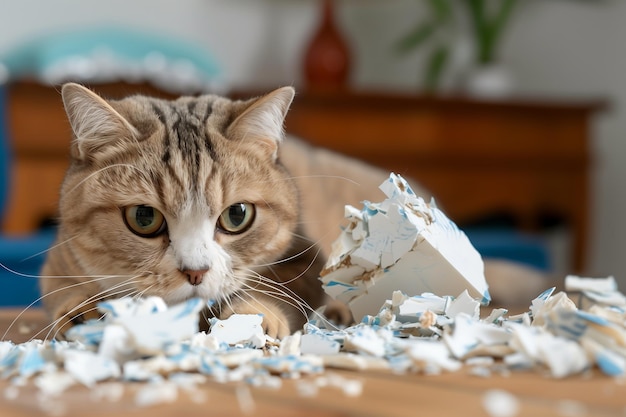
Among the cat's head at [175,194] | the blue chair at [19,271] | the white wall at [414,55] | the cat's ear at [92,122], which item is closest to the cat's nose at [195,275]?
the cat's head at [175,194]

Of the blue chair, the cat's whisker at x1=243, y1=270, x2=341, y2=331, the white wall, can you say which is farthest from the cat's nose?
the white wall

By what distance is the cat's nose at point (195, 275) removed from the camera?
89 centimetres

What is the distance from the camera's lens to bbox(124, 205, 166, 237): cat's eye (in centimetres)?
94

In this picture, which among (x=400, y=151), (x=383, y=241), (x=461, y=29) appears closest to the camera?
(x=383, y=241)

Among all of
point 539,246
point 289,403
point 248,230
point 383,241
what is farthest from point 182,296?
point 539,246

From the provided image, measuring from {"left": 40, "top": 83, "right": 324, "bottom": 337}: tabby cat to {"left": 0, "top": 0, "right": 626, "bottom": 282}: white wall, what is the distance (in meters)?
2.46

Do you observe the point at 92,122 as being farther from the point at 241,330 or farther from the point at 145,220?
the point at 241,330

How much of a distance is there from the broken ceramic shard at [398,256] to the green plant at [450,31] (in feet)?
9.00

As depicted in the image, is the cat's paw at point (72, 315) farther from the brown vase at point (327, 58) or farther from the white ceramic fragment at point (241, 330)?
the brown vase at point (327, 58)

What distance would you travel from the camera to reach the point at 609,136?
3643mm

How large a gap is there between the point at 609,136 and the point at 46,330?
10.6 ft

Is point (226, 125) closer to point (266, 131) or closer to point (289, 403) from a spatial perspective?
point (266, 131)

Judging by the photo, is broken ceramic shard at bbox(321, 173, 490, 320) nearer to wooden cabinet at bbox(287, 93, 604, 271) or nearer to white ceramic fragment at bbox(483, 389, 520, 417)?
white ceramic fragment at bbox(483, 389, 520, 417)

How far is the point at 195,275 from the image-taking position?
0.89 m
